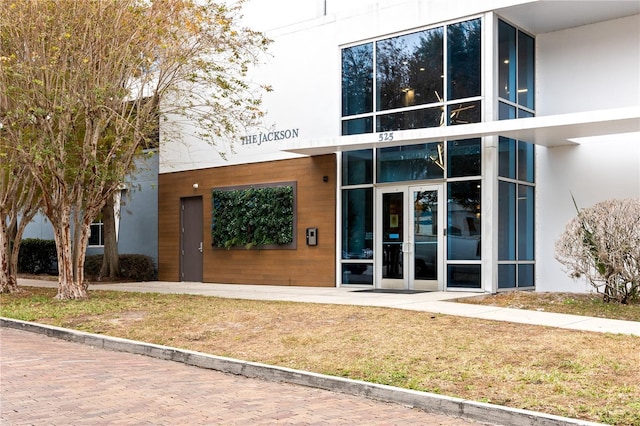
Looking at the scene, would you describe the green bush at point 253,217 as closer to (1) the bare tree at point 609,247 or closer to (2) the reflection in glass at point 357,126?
(2) the reflection in glass at point 357,126

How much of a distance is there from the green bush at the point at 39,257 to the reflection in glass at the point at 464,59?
61.3ft

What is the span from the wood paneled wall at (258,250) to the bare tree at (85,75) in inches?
175

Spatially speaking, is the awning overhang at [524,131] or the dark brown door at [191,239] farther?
the dark brown door at [191,239]

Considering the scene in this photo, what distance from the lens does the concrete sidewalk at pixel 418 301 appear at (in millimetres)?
10625

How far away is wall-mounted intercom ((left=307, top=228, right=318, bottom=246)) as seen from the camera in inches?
730

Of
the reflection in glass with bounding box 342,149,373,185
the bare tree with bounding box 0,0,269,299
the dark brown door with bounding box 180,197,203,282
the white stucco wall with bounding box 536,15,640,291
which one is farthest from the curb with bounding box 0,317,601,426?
the dark brown door with bounding box 180,197,203,282

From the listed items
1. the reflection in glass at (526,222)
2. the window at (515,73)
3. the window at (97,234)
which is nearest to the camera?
the window at (515,73)

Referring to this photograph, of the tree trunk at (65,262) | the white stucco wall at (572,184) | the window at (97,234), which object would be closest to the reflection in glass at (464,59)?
the white stucco wall at (572,184)

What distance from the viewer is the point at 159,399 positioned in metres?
6.82

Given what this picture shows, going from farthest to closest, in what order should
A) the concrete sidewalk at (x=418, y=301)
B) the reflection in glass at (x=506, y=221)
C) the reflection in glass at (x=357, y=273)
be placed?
the reflection in glass at (x=357, y=273) → the reflection in glass at (x=506, y=221) → the concrete sidewalk at (x=418, y=301)

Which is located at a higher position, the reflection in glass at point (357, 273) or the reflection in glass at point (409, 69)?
the reflection in glass at point (409, 69)

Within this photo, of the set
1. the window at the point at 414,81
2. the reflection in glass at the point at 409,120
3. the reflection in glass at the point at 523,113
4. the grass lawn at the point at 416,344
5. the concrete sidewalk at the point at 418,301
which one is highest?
the window at the point at 414,81

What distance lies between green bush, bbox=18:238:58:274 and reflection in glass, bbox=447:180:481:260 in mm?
18146

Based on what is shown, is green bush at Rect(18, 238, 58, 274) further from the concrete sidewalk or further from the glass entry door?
the glass entry door
